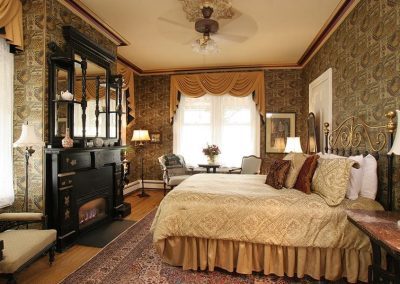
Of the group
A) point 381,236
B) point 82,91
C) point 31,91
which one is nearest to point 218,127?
point 82,91

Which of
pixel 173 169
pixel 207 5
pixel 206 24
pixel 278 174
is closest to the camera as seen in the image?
pixel 278 174

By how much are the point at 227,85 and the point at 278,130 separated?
5.25 feet

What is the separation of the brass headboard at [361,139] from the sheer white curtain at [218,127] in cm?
228

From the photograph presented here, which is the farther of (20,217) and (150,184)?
(150,184)

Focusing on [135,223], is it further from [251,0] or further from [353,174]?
[251,0]

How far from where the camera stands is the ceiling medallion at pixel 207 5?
320 centimetres

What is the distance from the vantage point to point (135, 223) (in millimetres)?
4039

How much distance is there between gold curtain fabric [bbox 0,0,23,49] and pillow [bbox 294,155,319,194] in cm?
344

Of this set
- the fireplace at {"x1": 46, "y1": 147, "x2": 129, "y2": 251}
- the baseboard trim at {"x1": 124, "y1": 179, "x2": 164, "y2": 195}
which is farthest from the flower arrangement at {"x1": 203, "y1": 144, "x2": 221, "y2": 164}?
the fireplace at {"x1": 46, "y1": 147, "x2": 129, "y2": 251}

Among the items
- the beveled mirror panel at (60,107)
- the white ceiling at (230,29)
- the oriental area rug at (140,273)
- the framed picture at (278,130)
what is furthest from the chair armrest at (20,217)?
the framed picture at (278,130)

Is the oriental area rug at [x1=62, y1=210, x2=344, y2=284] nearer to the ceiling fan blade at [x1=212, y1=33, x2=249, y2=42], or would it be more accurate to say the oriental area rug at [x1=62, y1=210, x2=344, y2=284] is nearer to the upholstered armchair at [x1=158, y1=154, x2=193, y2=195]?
the upholstered armchair at [x1=158, y1=154, x2=193, y2=195]

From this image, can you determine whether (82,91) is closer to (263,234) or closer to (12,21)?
(12,21)

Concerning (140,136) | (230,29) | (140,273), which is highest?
(230,29)

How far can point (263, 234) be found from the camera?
243 centimetres
